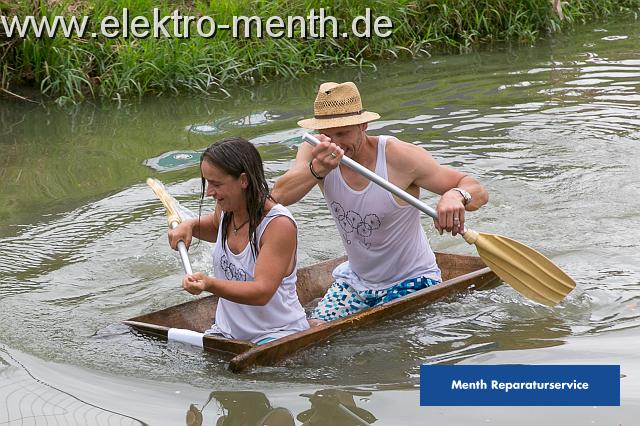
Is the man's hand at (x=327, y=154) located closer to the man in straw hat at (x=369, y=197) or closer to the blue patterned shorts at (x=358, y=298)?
the man in straw hat at (x=369, y=197)

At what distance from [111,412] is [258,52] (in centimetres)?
621

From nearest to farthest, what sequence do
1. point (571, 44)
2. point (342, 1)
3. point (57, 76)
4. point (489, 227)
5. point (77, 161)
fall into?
point (489, 227), point (77, 161), point (57, 76), point (342, 1), point (571, 44)

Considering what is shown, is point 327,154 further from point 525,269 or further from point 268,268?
point 525,269

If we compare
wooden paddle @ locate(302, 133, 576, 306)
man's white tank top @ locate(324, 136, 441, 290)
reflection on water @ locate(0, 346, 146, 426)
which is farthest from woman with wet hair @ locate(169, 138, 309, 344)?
wooden paddle @ locate(302, 133, 576, 306)

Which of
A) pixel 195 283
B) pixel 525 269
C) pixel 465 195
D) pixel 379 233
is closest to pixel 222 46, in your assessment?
pixel 379 233

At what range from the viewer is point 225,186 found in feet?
14.5

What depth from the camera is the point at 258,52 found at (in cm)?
1019

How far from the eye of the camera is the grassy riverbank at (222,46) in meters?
9.59

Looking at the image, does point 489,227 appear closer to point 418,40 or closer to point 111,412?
point 111,412

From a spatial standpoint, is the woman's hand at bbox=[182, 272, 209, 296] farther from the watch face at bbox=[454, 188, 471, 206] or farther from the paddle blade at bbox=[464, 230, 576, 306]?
the paddle blade at bbox=[464, 230, 576, 306]

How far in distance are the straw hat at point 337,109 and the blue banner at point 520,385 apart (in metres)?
1.11

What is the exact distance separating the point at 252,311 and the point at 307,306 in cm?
102

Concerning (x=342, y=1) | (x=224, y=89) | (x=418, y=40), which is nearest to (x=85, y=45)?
(x=224, y=89)

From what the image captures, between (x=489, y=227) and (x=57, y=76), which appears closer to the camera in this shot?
(x=489, y=227)
